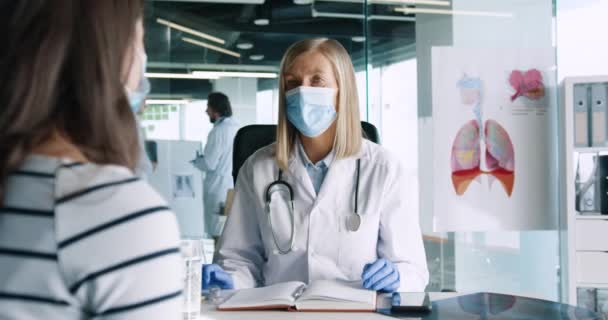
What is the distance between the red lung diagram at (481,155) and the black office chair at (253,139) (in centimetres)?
120

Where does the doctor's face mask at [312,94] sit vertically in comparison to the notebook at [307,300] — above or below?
above

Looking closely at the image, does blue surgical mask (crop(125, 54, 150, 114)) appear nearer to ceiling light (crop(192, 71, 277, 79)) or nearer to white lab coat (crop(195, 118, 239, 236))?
white lab coat (crop(195, 118, 239, 236))

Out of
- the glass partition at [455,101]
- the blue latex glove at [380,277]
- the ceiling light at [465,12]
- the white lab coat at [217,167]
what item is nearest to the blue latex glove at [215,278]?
the blue latex glove at [380,277]

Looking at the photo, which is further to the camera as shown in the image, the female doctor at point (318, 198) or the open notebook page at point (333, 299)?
the female doctor at point (318, 198)

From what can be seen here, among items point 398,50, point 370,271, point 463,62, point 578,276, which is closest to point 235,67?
point 398,50

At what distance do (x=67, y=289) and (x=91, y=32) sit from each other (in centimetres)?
25

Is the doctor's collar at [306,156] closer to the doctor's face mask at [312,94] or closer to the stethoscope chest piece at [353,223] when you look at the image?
the doctor's face mask at [312,94]

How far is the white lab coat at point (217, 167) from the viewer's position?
4.47 metres

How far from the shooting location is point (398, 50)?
3.72 m

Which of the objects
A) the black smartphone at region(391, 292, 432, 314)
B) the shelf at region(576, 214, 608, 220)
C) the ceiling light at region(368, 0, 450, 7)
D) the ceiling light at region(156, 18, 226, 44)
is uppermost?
the ceiling light at region(156, 18, 226, 44)

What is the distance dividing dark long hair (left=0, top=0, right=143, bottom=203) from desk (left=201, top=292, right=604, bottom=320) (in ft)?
2.63

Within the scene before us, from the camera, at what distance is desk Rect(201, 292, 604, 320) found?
56.2 inches

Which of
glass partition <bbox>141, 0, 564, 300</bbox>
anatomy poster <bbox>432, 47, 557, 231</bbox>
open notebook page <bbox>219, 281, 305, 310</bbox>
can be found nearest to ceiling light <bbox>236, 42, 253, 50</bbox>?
glass partition <bbox>141, 0, 564, 300</bbox>

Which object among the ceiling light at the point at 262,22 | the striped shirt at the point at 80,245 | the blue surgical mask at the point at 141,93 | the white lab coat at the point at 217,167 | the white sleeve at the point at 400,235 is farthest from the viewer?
the ceiling light at the point at 262,22
